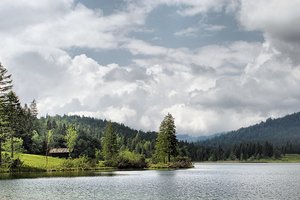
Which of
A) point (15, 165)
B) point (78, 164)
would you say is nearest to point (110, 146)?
point (78, 164)

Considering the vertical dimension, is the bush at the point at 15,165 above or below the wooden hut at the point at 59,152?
below

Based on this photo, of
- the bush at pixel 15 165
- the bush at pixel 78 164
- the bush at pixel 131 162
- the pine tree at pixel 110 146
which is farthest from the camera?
the pine tree at pixel 110 146

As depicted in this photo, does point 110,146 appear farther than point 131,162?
Yes

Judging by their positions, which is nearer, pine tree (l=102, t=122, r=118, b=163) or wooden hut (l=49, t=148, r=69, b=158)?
pine tree (l=102, t=122, r=118, b=163)

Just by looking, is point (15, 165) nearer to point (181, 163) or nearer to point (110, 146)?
point (110, 146)

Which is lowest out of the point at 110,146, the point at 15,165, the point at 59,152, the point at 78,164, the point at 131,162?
the point at 78,164

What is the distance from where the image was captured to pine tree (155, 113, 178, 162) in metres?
159

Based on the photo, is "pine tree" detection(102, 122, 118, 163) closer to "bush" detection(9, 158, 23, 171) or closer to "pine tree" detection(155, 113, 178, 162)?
"pine tree" detection(155, 113, 178, 162)

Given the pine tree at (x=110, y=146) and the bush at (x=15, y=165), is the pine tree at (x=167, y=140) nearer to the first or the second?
the pine tree at (x=110, y=146)

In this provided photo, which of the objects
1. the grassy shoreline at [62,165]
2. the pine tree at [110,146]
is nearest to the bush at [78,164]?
the grassy shoreline at [62,165]

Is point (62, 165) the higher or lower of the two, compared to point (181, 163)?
higher

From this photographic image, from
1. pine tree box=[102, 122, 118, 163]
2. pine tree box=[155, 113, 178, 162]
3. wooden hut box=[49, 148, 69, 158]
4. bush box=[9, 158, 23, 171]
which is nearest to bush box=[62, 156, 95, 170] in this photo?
pine tree box=[102, 122, 118, 163]

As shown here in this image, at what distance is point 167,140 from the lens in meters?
159

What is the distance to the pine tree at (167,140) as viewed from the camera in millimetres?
159125
